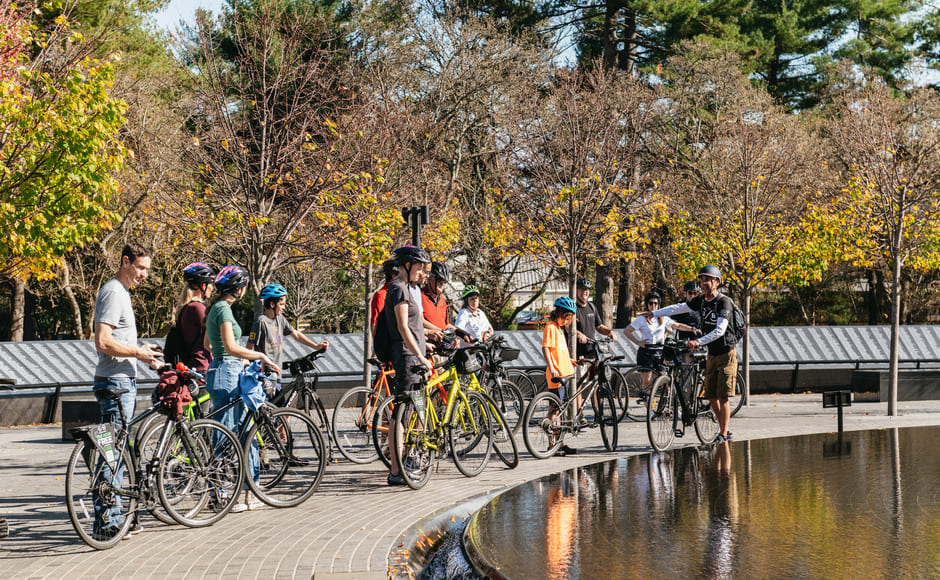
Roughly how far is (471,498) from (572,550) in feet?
6.85

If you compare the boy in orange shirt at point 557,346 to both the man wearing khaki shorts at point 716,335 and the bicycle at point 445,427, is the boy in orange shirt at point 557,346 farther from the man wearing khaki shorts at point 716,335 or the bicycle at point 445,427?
the bicycle at point 445,427

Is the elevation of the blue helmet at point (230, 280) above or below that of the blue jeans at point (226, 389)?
above

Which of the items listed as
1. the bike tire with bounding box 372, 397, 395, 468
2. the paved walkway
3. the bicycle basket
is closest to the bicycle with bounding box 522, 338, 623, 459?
the paved walkway

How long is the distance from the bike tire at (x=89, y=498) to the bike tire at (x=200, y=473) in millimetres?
336

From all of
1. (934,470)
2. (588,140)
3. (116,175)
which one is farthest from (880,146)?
(116,175)

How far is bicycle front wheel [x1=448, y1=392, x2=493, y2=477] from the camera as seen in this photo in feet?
29.1

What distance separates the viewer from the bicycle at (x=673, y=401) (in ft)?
33.8

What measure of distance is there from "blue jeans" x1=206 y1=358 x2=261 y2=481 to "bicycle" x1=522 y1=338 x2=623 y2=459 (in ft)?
10.9

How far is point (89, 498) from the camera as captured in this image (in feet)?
20.0

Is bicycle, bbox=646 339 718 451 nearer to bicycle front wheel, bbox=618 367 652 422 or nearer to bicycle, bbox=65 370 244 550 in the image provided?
bicycle front wheel, bbox=618 367 652 422

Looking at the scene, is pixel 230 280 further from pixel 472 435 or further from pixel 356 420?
pixel 356 420

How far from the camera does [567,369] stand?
413 inches

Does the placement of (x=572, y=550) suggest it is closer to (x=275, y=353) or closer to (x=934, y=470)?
(x=275, y=353)

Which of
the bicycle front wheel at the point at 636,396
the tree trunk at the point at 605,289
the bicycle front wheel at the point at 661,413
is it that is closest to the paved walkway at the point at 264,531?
the bicycle front wheel at the point at 661,413
